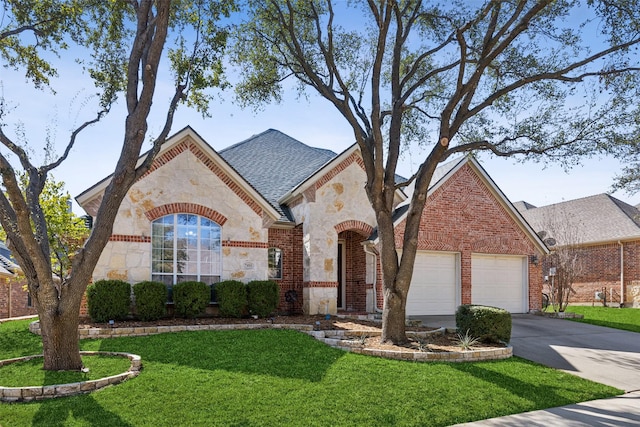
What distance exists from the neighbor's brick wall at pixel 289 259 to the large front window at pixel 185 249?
7.74ft

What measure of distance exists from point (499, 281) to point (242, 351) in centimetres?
1251

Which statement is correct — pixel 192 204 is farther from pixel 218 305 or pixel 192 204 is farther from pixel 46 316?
pixel 46 316

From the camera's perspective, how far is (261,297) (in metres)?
14.5

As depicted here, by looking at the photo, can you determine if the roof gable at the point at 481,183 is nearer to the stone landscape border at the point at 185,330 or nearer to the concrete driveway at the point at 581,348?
the concrete driveway at the point at 581,348

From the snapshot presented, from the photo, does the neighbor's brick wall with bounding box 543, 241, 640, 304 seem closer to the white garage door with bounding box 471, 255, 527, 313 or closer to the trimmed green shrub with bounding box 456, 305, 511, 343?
the white garage door with bounding box 471, 255, 527, 313

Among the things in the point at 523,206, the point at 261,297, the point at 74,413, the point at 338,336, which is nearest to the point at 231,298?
the point at 261,297

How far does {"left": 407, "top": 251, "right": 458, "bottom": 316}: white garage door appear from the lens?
17.3m

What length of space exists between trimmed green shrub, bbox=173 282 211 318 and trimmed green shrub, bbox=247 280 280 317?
1.34 metres

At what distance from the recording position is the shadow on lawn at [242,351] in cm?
875

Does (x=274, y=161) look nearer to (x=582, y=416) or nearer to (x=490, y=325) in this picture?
(x=490, y=325)

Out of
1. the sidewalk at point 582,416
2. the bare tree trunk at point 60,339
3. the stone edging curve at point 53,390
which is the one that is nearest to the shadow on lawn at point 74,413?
the stone edging curve at point 53,390

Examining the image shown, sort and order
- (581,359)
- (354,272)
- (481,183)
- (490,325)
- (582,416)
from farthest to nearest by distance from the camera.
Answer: (481,183)
(354,272)
(490,325)
(581,359)
(582,416)

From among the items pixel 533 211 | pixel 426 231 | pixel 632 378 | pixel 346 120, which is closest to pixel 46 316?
pixel 346 120

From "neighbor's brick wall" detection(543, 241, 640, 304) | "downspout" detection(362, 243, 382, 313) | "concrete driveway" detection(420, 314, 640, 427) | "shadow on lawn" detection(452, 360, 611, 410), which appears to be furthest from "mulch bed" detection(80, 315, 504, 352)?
"neighbor's brick wall" detection(543, 241, 640, 304)
